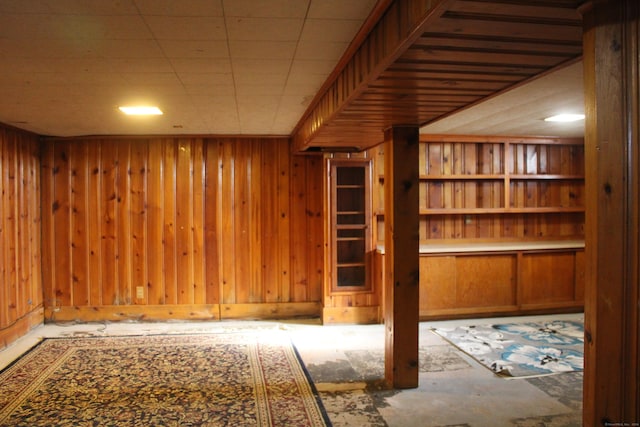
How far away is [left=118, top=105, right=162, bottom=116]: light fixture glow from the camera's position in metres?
3.59

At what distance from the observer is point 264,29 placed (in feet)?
6.46

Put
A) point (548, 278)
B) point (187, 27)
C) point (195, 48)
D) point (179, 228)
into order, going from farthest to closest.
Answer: point (548, 278) < point (179, 228) < point (195, 48) < point (187, 27)

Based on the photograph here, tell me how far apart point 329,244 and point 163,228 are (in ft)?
6.27

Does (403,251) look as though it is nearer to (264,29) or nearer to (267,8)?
(264,29)

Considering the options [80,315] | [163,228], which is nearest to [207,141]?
[163,228]

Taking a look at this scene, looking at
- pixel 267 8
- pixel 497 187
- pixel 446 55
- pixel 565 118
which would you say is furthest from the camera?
pixel 497 187

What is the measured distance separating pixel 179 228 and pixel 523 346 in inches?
149

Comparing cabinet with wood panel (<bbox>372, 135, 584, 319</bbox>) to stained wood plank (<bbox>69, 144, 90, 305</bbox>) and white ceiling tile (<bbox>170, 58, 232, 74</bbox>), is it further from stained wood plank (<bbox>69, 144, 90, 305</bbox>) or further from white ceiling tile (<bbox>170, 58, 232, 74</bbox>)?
stained wood plank (<bbox>69, 144, 90, 305</bbox>)

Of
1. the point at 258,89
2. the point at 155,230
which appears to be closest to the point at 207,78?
the point at 258,89

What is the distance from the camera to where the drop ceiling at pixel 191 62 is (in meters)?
1.76

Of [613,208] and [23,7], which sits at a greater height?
[23,7]

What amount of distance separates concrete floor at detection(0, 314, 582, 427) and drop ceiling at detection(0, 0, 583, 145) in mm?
1897

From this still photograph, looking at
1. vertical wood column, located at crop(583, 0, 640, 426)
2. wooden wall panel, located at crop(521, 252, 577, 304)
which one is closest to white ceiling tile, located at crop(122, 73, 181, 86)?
vertical wood column, located at crop(583, 0, 640, 426)

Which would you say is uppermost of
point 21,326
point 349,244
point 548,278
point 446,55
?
point 446,55
